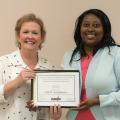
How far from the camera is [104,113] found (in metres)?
1.77

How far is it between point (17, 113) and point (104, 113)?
0.52 meters

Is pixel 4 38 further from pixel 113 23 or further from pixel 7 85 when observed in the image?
pixel 113 23

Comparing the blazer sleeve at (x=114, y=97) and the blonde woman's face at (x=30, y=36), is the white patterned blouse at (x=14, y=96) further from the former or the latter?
the blazer sleeve at (x=114, y=97)

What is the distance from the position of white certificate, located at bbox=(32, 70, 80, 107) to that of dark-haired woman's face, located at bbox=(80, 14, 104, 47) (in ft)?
0.81

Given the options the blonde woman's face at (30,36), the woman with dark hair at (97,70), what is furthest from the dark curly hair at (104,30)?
the blonde woman's face at (30,36)

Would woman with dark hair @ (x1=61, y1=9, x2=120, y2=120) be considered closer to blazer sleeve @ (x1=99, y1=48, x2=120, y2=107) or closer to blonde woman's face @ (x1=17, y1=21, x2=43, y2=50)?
blazer sleeve @ (x1=99, y1=48, x2=120, y2=107)

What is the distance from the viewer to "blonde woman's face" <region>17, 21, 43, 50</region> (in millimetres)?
1746

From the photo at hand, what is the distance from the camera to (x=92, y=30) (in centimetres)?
180

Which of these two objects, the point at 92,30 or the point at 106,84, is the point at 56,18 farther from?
the point at 106,84

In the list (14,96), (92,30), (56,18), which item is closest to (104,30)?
(92,30)

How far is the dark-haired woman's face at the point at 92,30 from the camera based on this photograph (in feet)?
5.94

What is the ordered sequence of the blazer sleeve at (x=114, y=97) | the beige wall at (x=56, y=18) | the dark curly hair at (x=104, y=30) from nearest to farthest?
the blazer sleeve at (x=114, y=97)
the dark curly hair at (x=104, y=30)
the beige wall at (x=56, y=18)

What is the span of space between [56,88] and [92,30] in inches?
16.4

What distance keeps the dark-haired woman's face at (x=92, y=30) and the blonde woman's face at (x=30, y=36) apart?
0.95ft
